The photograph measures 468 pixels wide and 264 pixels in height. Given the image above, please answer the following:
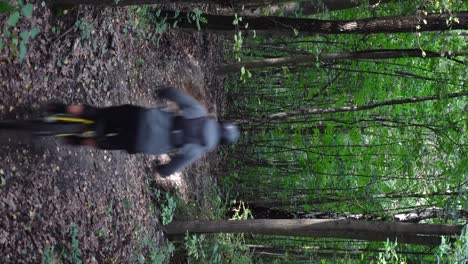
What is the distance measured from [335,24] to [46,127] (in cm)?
360

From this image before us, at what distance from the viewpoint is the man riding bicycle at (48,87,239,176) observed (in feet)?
14.8

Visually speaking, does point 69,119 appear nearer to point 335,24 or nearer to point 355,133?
point 335,24

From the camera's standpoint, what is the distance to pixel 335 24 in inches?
247

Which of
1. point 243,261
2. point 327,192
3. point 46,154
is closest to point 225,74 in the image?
point 327,192

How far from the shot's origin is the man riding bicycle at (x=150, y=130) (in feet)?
14.8

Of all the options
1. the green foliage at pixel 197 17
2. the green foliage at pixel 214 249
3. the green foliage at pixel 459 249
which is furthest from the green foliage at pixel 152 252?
the green foliage at pixel 459 249

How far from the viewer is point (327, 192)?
31.1 feet

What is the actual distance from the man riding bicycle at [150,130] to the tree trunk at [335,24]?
7.87 feet

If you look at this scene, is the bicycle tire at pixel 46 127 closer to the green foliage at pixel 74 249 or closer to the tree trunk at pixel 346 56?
the green foliage at pixel 74 249

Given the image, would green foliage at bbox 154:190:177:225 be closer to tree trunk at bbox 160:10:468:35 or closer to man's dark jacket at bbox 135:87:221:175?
tree trunk at bbox 160:10:468:35

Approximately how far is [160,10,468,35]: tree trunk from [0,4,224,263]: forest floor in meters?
1.07

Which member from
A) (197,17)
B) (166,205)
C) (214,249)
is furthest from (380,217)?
(197,17)

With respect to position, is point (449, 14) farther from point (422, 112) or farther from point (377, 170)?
point (377, 170)

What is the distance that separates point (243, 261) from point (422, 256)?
2696mm
